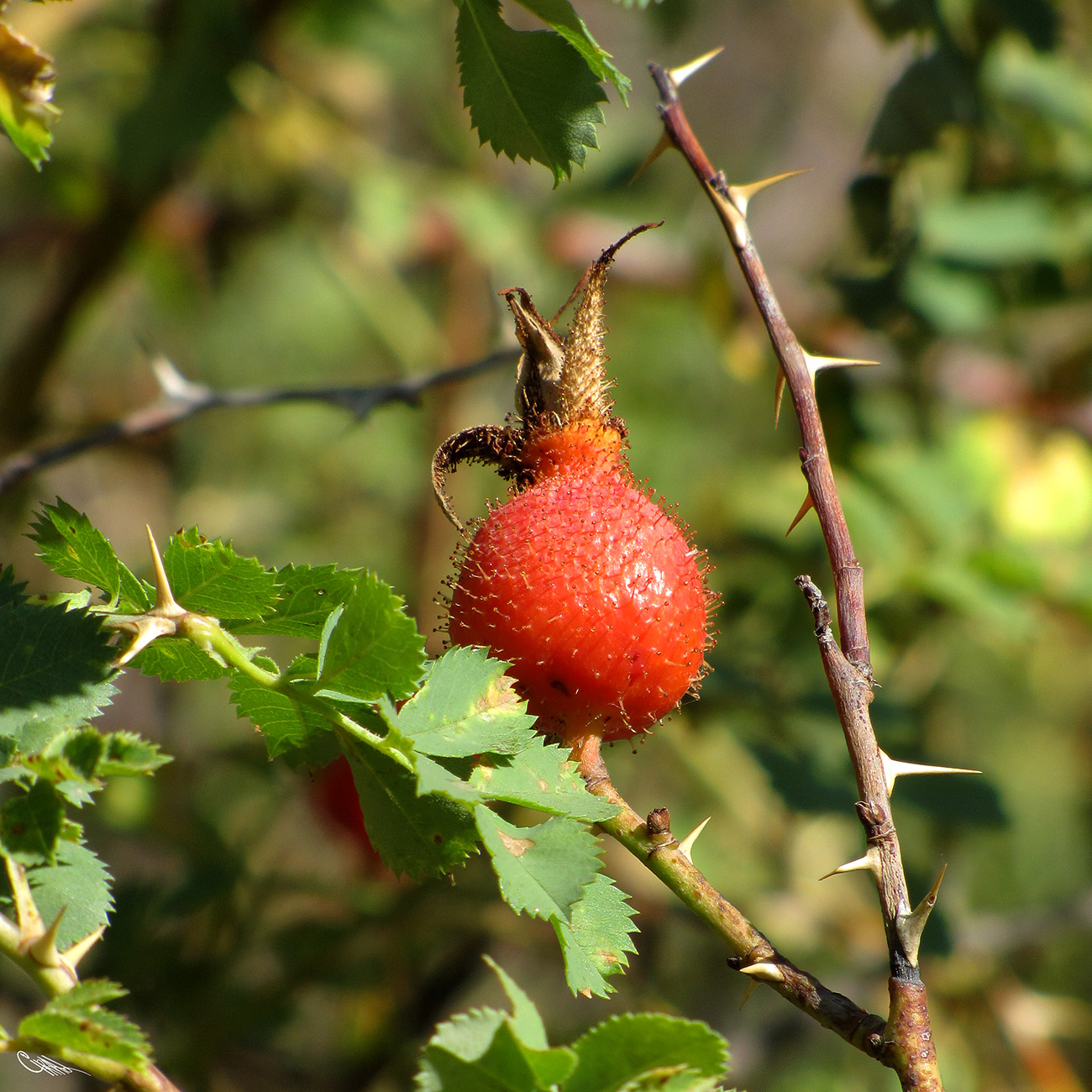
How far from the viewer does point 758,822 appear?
126 inches

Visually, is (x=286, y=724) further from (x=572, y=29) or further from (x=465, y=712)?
(x=572, y=29)

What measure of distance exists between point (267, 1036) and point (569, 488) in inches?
72.2

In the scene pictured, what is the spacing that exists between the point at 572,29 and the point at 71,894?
95 cm

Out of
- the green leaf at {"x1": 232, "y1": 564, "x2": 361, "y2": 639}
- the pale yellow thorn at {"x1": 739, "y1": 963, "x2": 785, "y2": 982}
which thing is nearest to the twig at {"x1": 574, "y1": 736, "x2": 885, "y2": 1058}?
the pale yellow thorn at {"x1": 739, "y1": 963, "x2": 785, "y2": 982}

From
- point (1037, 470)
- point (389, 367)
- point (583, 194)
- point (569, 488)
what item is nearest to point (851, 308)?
point (1037, 470)

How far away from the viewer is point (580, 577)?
121 cm

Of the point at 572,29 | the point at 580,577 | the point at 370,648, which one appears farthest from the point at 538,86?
the point at 370,648

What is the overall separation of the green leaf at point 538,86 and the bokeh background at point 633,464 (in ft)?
3.17

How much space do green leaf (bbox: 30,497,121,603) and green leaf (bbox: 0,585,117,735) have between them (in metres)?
0.06

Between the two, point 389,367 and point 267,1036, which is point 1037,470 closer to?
point 267,1036

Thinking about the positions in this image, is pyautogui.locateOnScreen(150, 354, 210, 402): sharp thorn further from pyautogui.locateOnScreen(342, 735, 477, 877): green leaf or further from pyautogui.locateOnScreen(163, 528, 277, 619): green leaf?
pyautogui.locateOnScreen(342, 735, 477, 877): green leaf

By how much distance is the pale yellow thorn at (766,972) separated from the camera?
101 cm

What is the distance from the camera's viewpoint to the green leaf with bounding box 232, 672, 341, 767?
1109 millimetres

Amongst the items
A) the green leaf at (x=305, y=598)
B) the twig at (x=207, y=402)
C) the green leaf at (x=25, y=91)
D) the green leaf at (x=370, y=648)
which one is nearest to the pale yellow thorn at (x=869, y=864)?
the green leaf at (x=370, y=648)
